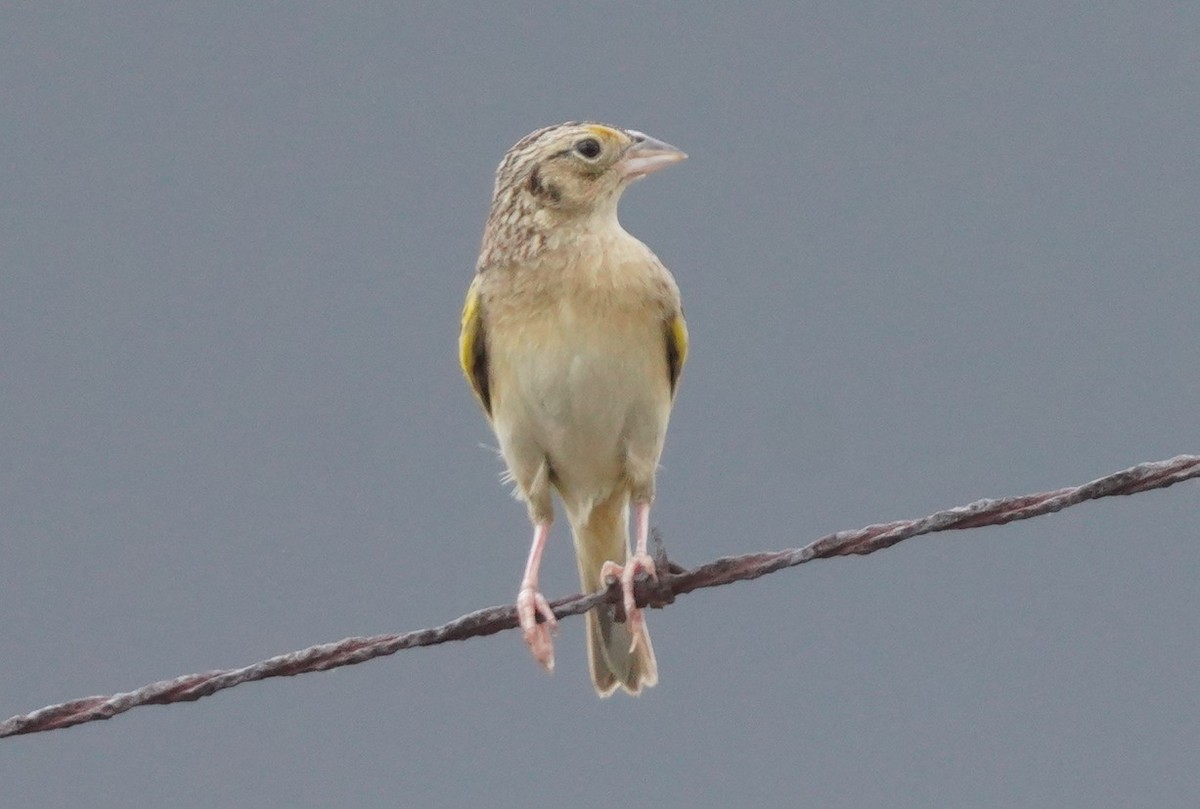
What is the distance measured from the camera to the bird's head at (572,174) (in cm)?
728

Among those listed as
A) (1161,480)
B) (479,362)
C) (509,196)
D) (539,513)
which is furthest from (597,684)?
(1161,480)

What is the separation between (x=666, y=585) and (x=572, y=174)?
6.52 feet

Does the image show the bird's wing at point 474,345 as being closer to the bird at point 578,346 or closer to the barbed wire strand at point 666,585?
the bird at point 578,346

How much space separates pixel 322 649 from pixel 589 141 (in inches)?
101

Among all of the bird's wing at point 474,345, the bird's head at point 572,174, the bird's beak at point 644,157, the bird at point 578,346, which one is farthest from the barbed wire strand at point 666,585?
the bird's beak at point 644,157

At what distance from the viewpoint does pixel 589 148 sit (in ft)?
24.1

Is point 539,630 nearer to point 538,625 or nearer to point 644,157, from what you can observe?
point 538,625

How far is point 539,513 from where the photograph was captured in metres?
7.47

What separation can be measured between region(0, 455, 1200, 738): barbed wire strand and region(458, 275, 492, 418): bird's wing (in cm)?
151

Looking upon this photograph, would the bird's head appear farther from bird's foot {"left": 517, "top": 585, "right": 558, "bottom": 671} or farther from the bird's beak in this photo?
bird's foot {"left": 517, "top": 585, "right": 558, "bottom": 671}

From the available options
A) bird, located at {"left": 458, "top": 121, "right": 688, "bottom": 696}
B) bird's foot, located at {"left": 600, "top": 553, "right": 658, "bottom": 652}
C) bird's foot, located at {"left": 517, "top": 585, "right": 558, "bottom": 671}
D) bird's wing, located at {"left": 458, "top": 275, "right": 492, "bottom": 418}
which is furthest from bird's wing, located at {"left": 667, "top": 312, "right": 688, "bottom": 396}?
bird's foot, located at {"left": 517, "top": 585, "right": 558, "bottom": 671}

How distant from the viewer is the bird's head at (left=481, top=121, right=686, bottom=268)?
7281 millimetres

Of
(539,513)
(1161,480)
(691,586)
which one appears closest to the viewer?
(1161,480)

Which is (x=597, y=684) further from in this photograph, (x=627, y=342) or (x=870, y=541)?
(x=870, y=541)
